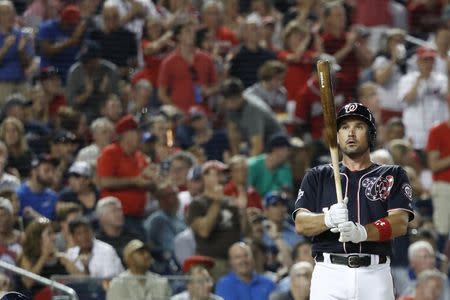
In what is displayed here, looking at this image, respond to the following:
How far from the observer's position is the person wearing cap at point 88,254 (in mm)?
9719

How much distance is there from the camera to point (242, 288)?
970cm

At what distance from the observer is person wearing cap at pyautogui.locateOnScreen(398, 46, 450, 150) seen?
12883 millimetres

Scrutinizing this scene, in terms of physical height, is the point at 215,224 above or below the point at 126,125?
below

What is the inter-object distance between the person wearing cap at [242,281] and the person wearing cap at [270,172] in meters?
1.84

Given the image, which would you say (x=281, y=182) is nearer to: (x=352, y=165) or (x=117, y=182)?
(x=117, y=182)

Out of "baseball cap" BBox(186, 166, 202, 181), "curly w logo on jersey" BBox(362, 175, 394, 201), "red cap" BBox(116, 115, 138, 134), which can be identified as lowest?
"baseball cap" BBox(186, 166, 202, 181)

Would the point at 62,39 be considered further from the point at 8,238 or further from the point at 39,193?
the point at 8,238

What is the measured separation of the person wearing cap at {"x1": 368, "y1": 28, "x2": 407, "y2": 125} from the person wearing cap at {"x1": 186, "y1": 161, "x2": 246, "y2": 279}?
10.6 ft

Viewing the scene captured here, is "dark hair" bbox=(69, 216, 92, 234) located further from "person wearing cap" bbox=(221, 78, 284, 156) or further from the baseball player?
the baseball player

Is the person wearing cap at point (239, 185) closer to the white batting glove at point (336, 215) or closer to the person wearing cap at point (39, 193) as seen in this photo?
the person wearing cap at point (39, 193)

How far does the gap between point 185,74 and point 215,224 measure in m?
2.68

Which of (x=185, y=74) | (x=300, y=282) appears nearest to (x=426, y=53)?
(x=185, y=74)

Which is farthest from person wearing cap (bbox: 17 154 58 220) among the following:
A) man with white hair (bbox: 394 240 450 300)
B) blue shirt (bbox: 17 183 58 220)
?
man with white hair (bbox: 394 240 450 300)

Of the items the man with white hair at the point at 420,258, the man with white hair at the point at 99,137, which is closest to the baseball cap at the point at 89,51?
the man with white hair at the point at 99,137
